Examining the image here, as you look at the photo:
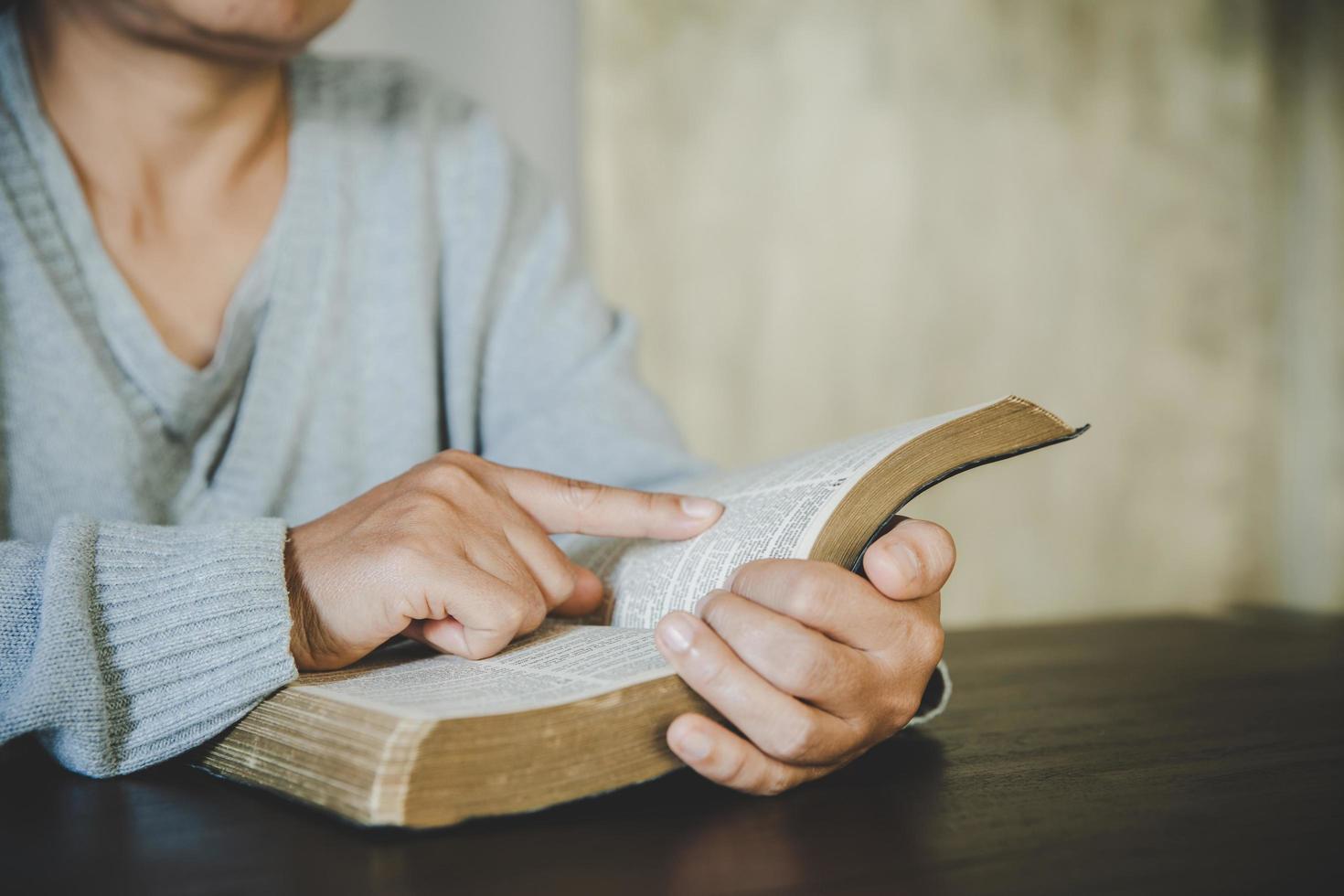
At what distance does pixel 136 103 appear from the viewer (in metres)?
0.80

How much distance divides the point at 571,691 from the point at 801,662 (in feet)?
0.31

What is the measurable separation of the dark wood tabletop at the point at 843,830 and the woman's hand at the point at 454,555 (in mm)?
96

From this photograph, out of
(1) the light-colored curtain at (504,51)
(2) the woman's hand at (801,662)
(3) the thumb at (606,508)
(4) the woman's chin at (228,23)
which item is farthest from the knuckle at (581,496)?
(1) the light-colored curtain at (504,51)

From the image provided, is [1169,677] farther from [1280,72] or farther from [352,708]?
[1280,72]

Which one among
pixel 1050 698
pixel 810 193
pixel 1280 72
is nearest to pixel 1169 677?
pixel 1050 698

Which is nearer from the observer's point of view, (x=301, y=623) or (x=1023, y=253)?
(x=301, y=623)

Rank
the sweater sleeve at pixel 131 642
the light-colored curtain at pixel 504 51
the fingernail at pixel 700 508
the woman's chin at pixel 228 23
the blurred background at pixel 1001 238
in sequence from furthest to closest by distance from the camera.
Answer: the blurred background at pixel 1001 238 → the light-colored curtain at pixel 504 51 → the woman's chin at pixel 228 23 → the fingernail at pixel 700 508 → the sweater sleeve at pixel 131 642

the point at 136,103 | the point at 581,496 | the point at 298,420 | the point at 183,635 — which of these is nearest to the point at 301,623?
the point at 183,635

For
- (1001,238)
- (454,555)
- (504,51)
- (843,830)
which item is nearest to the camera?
(843,830)

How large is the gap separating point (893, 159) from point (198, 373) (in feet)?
5.32

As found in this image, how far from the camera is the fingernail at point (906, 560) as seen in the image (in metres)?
0.43

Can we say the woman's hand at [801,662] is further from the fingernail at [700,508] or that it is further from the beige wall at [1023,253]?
the beige wall at [1023,253]

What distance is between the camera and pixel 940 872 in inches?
12.6

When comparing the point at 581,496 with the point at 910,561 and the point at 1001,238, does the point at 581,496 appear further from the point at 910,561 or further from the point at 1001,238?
the point at 1001,238
